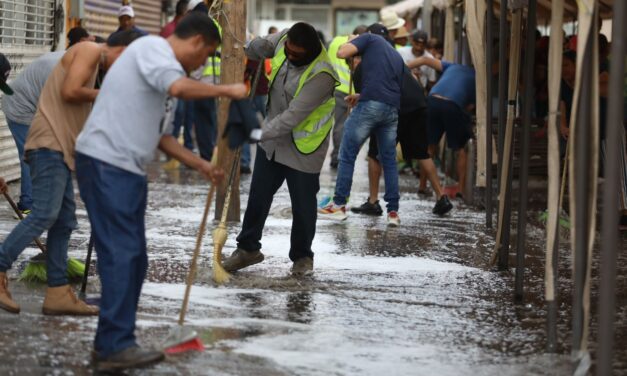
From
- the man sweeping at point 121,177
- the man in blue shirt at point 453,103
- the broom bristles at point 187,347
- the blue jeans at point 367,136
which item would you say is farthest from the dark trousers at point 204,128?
the man sweeping at point 121,177

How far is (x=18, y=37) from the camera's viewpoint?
14.5 meters

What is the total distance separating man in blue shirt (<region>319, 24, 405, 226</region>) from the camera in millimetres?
12023

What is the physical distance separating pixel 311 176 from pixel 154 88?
3.04 metres

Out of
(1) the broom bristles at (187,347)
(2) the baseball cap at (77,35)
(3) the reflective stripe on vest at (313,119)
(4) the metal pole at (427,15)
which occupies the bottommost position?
(1) the broom bristles at (187,347)

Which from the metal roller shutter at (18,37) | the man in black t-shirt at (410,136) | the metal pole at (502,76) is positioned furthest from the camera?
the metal roller shutter at (18,37)

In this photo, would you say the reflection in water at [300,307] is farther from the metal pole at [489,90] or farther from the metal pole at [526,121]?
the metal pole at [489,90]

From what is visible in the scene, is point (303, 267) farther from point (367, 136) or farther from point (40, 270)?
point (367, 136)

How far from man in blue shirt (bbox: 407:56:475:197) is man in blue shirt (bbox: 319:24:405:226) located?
1.72 meters

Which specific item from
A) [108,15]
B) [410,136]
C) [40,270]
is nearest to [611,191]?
[40,270]

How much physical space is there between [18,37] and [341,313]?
825 cm

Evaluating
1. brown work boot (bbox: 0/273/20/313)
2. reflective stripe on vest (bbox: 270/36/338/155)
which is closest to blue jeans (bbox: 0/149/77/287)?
brown work boot (bbox: 0/273/20/313)

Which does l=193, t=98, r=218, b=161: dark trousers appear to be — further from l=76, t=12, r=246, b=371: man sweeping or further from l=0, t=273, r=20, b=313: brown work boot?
l=76, t=12, r=246, b=371: man sweeping

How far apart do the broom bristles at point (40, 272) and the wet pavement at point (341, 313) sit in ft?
0.69

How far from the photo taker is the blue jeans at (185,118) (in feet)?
60.2
